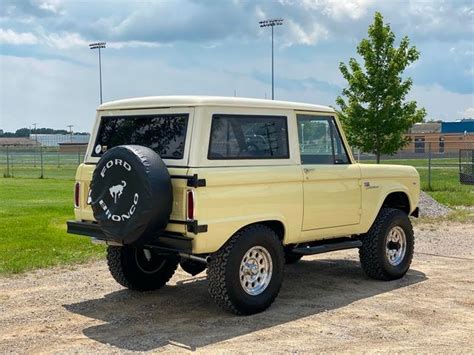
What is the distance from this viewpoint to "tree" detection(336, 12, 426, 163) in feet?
63.4

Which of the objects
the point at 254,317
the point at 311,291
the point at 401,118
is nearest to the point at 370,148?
the point at 401,118

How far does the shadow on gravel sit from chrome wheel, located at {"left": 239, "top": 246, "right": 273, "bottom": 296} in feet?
0.91

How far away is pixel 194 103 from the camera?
6367 millimetres

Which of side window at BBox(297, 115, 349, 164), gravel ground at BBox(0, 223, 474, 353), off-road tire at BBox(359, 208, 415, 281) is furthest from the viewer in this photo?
off-road tire at BBox(359, 208, 415, 281)

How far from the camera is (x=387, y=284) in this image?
26.6 ft

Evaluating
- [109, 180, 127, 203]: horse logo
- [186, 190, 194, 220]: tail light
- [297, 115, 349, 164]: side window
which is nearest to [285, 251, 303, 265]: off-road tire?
[297, 115, 349, 164]: side window

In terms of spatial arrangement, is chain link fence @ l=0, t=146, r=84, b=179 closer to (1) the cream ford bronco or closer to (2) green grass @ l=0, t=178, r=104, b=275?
(2) green grass @ l=0, t=178, r=104, b=275

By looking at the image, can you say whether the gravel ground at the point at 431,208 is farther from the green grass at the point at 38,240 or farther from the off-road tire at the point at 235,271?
the off-road tire at the point at 235,271

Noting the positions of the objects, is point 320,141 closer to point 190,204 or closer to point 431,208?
point 190,204

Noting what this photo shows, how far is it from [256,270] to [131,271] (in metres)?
1.68

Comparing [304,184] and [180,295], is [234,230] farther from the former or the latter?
[180,295]

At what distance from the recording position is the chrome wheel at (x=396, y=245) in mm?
8445

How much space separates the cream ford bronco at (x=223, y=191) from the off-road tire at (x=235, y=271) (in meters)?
0.01

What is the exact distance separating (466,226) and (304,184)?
7.51 m
